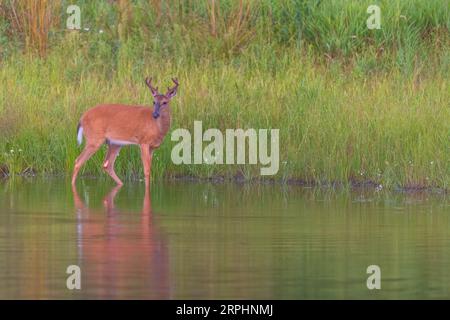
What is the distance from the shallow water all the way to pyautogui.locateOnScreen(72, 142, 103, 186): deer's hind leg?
0.74 meters

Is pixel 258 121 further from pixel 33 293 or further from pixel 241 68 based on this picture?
pixel 33 293

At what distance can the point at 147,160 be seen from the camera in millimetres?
19641

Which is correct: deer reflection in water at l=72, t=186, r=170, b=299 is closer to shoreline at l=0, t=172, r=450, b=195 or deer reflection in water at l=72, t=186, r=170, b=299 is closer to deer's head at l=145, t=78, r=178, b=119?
shoreline at l=0, t=172, r=450, b=195

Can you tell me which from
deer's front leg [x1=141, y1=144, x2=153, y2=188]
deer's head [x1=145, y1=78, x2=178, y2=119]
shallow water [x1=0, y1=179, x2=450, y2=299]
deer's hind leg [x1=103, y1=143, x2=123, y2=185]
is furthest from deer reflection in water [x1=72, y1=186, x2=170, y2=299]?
deer's head [x1=145, y1=78, x2=178, y2=119]

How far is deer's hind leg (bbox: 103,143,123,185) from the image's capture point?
64.5ft

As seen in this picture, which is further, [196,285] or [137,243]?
[137,243]

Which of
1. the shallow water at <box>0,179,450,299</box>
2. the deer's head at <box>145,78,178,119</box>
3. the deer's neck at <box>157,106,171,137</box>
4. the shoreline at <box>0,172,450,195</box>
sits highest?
the deer's head at <box>145,78,178,119</box>

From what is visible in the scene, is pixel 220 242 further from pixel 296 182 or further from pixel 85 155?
pixel 85 155

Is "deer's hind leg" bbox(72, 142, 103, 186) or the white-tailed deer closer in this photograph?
"deer's hind leg" bbox(72, 142, 103, 186)

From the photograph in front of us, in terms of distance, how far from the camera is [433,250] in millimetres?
13336

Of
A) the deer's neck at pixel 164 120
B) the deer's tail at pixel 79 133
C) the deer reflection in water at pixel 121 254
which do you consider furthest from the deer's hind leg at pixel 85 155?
the deer reflection in water at pixel 121 254
